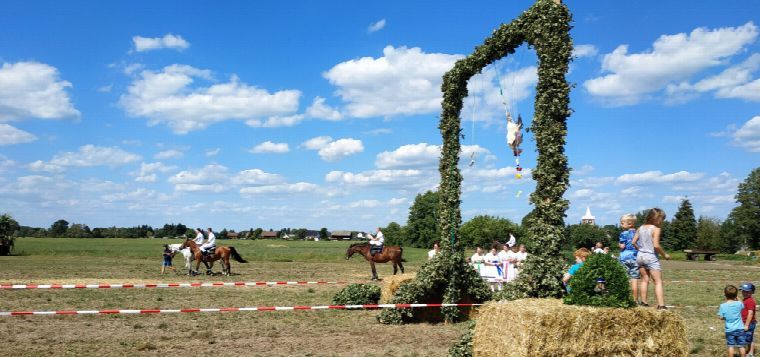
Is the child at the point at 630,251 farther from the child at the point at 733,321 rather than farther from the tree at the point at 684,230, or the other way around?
the tree at the point at 684,230

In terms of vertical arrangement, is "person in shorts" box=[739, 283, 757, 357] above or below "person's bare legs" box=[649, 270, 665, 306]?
below

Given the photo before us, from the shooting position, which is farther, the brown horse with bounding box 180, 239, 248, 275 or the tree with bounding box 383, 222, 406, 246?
the tree with bounding box 383, 222, 406, 246

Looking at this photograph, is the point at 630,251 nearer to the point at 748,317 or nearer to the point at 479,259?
the point at 748,317

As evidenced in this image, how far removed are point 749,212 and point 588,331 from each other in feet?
305

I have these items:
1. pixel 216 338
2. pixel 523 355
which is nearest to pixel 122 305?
pixel 216 338

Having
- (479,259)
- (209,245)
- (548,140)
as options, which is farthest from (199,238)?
(548,140)

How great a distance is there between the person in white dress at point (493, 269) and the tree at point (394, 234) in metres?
94.6

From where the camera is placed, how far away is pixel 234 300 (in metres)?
17.4

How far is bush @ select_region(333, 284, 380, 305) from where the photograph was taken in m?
15.4

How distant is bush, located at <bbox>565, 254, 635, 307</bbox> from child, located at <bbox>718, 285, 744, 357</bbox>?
70.1 inches

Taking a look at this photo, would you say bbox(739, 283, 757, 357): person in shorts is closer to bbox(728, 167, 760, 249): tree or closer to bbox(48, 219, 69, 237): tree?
bbox(728, 167, 760, 249): tree

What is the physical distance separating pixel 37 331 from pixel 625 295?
11.3 meters

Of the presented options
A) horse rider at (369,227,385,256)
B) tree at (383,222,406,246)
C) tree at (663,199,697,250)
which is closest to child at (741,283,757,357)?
horse rider at (369,227,385,256)

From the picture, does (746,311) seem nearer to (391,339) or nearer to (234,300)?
(391,339)
